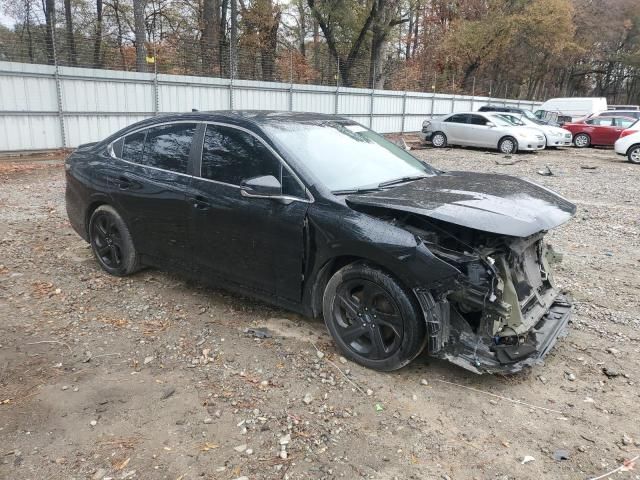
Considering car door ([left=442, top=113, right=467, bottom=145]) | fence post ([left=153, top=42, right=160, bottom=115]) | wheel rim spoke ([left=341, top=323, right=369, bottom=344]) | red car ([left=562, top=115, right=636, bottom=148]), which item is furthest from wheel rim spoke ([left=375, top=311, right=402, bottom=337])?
red car ([left=562, top=115, right=636, bottom=148])

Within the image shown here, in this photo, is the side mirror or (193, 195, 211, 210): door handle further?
(193, 195, 211, 210): door handle

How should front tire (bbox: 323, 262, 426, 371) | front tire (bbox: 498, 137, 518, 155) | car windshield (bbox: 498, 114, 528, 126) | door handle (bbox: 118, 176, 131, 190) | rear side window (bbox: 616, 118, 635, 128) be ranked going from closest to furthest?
1. front tire (bbox: 323, 262, 426, 371)
2. door handle (bbox: 118, 176, 131, 190)
3. front tire (bbox: 498, 137, 518, 155)
4. car windshield (bbox: 498, 114, 528, 126)
5. rear side window (bbox: 616, 118, 635, 128)

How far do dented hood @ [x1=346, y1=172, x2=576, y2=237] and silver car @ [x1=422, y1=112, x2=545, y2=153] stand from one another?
1571 centimetres

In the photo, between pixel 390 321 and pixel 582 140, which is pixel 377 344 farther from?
pixel 582 140

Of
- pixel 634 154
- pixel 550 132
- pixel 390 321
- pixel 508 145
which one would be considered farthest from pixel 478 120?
pixel 390 321

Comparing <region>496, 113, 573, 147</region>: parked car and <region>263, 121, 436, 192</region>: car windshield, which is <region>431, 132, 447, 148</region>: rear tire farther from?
<region>263, 121, 436, 192</region>: car windshield

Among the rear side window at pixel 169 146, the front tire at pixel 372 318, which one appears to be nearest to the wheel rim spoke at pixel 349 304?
the front tire at pixel 372 318

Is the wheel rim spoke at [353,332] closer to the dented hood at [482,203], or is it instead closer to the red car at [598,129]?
the dented hood at [482,203]

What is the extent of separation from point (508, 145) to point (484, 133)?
1.00 metres

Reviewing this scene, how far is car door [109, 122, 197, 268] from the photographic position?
13.8 ft

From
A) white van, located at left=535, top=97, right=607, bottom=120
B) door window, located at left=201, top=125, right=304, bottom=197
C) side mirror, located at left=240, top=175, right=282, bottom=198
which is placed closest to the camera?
side mirror, located at left=240, top=175, right=282, bottom=198

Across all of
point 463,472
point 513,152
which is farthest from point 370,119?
point 463,472

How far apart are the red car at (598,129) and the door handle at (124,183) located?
21995mm

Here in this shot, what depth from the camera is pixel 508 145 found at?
60.7 ft
